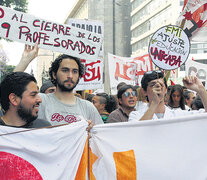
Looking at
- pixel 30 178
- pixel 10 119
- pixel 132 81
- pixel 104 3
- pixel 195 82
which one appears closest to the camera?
pixel 30 178

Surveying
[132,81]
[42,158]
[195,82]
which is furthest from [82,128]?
[132,81]

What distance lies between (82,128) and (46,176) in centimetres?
48

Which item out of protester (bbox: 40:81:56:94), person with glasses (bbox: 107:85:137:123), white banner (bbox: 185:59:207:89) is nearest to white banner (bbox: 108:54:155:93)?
white banner (bbox: 185:59:207:89)

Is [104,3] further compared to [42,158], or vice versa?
[104,3]

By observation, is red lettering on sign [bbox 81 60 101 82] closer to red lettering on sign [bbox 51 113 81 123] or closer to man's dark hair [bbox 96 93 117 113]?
man's dark hair [bbox 96 93 117 113]

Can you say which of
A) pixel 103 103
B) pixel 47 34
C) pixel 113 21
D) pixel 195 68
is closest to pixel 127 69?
pixel 195 68

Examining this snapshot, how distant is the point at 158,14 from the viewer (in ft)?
136

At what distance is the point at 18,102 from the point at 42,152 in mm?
463

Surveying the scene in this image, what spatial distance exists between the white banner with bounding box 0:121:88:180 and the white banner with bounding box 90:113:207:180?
22cm

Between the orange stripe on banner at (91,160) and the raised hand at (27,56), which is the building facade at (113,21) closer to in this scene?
the raised hand at (27,56)

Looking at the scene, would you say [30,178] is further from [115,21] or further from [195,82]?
[115,21]

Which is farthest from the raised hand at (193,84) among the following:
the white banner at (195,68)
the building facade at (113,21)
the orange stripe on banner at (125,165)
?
the building facade at (113,21)

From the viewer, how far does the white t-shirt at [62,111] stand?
320 cm

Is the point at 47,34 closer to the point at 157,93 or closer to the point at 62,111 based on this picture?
the point at 62,111
